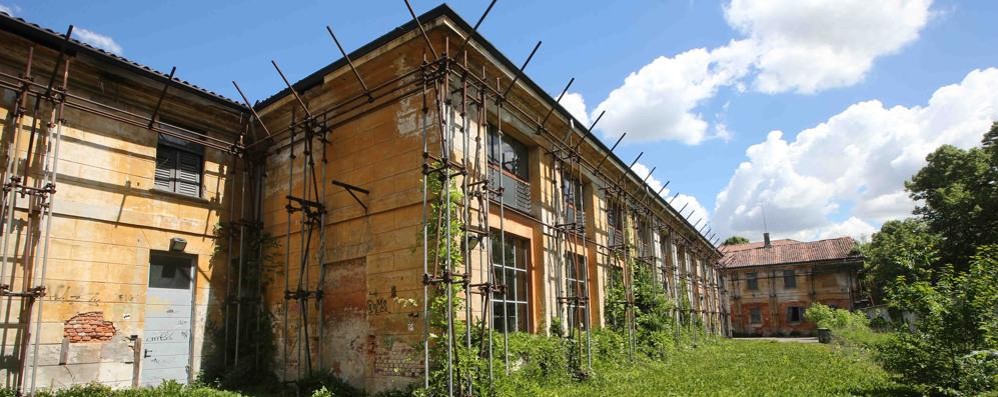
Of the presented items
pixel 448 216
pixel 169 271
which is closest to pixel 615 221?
pixel 448 216

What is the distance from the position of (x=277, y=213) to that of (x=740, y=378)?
1002 cm

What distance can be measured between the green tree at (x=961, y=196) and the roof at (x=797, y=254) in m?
11.8

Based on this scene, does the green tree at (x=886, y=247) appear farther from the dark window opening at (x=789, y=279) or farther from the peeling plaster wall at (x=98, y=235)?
the peeling plaster wall at (x=98, y=235)

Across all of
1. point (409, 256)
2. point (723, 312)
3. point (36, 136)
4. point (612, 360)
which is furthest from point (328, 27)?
point (723, 312)

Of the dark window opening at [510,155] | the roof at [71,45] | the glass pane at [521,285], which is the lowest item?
the glass pane at [521,285]

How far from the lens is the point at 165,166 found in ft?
35.6

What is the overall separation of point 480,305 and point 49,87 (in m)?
7.54

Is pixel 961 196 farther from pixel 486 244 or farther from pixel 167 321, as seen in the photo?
pixel 167 321

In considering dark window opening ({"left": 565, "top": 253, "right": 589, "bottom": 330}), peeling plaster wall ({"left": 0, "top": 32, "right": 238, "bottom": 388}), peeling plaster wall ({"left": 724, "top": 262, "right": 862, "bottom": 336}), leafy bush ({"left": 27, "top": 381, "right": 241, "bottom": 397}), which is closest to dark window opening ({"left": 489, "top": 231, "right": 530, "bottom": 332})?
dark window opening ({"left": 565, "top": 253, "right": 589, "bottom": 330})

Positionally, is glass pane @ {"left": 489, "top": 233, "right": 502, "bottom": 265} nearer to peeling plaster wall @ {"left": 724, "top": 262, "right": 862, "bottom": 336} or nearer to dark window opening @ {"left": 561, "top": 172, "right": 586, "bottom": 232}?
dark window opening @ {"left": 561, "top": 172, "right": 586, "bottom": 232}

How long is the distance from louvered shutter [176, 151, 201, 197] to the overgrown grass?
7.97 m

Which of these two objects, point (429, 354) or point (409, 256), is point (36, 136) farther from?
point (429, 354)

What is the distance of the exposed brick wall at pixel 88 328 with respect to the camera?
8.93 m

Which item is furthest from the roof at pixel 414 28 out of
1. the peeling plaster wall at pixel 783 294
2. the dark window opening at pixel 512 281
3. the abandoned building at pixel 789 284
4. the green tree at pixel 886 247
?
the peeling plaster wall at pixel 783 294
